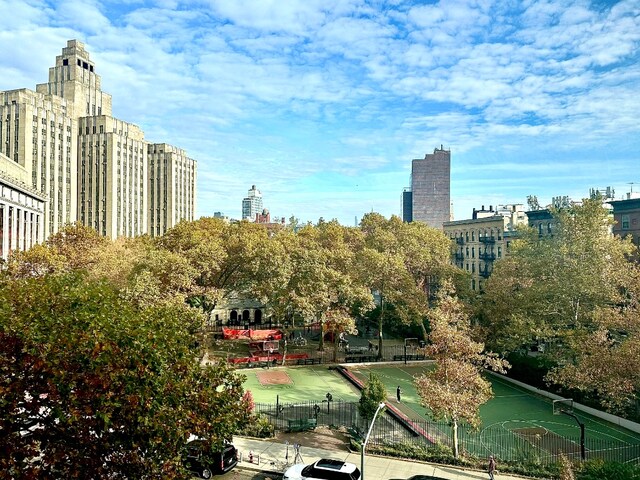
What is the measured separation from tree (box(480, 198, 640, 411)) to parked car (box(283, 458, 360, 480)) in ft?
55.1

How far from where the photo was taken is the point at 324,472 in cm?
2116

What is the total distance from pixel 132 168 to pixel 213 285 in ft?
364

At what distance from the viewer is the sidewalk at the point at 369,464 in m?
23.1

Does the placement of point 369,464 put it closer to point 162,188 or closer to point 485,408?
point 485,408

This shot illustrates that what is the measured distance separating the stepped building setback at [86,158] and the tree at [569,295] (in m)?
81.0

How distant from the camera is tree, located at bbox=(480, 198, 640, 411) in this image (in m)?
32.4

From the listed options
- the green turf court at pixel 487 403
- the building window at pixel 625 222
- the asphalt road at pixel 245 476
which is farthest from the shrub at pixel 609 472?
the building window at pixel 625 222

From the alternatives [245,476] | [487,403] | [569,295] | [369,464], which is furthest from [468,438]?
[569,295]

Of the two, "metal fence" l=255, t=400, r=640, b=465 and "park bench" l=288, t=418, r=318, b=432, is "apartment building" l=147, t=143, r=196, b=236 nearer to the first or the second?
"metal fence" l=255, t=400, r=640, b=465

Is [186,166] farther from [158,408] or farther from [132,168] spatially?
[158,408]

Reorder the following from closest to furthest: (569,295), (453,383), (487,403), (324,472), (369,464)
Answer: (324,472)
(369,464)
(453,383)
(487,403)
(569,295)

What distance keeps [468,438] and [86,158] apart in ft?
436

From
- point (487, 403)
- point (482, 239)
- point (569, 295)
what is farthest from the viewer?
point (482, 239)

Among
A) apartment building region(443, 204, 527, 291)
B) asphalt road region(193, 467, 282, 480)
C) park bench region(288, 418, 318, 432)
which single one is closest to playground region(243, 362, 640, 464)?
park bench region(288, 418, 318, 432)
